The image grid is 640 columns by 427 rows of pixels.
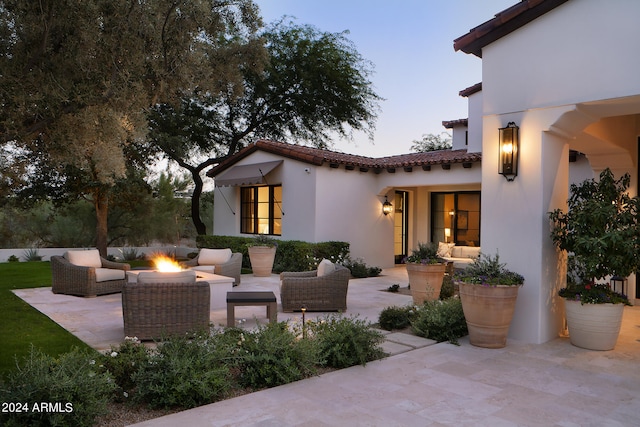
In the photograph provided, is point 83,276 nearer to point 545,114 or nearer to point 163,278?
point 163,278

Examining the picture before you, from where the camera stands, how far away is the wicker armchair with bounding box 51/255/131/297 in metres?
9.30

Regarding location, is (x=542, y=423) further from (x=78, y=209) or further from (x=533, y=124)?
(x=78, y=209)

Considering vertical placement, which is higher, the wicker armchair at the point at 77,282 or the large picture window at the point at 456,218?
the large picture window at the point at 456,218

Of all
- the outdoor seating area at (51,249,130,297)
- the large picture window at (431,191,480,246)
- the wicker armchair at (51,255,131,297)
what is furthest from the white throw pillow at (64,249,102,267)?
the large picture window at (431,191,480,246)

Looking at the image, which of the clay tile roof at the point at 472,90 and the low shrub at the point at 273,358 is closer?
the low shrub at the point at 273,358

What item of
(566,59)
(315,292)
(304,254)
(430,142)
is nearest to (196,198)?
(304,254)

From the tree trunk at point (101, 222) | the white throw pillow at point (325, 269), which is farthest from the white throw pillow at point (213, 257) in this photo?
the tree trunk at point (101, 222)

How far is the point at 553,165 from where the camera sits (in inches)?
252

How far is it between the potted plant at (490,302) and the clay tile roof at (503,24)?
10.4 feet

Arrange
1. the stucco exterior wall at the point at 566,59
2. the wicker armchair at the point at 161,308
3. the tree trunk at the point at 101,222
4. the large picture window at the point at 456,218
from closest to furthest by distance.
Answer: the stucco exterior wall at the point at 566,59 < the wicker armchair at the point at 161,308 < the large picture window at the point at 456,218 < the tree trunk at the point at 101,222

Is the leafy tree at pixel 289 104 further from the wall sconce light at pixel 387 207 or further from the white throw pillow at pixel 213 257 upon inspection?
the white throw pillow at pixel 213 257

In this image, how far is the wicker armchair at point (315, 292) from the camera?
26.3ft

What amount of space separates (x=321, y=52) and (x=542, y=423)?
1811 cm

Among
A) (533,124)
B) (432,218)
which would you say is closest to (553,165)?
(533,124)
